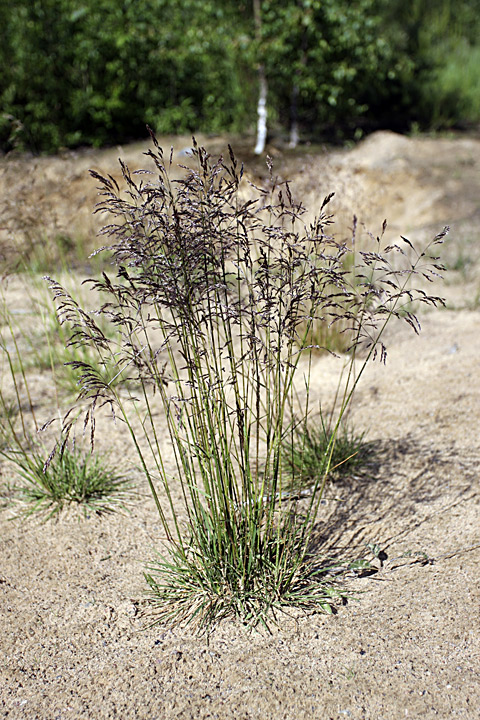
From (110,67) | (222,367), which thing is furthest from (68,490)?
(110,67)

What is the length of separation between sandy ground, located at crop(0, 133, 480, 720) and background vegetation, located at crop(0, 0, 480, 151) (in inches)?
196

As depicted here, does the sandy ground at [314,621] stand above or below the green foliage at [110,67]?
below

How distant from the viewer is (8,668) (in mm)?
2188

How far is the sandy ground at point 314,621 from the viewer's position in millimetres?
2008

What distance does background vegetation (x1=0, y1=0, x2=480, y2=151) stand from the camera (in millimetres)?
7883

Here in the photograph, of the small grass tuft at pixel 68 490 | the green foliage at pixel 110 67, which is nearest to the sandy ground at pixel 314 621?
the small grass tuft at pixel 68 490

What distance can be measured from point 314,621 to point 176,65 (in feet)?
26.8

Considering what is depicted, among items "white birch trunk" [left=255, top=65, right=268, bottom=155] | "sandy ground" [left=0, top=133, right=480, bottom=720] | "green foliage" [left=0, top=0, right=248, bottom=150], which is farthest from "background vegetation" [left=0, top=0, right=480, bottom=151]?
"sandy ground" [left=0, top=133, right=480, bottom=720]

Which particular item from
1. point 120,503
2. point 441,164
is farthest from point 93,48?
point 120,503

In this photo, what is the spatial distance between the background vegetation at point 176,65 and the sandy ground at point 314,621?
4.97 metres

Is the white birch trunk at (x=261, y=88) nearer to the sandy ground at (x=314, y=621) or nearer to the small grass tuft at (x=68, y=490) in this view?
the sandy ground at (x=314, y=621)

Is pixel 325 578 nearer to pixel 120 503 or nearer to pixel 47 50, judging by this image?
pixel 120 503

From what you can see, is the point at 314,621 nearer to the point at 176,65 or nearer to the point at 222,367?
the point at 222,367

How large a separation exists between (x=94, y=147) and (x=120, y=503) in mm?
6495
